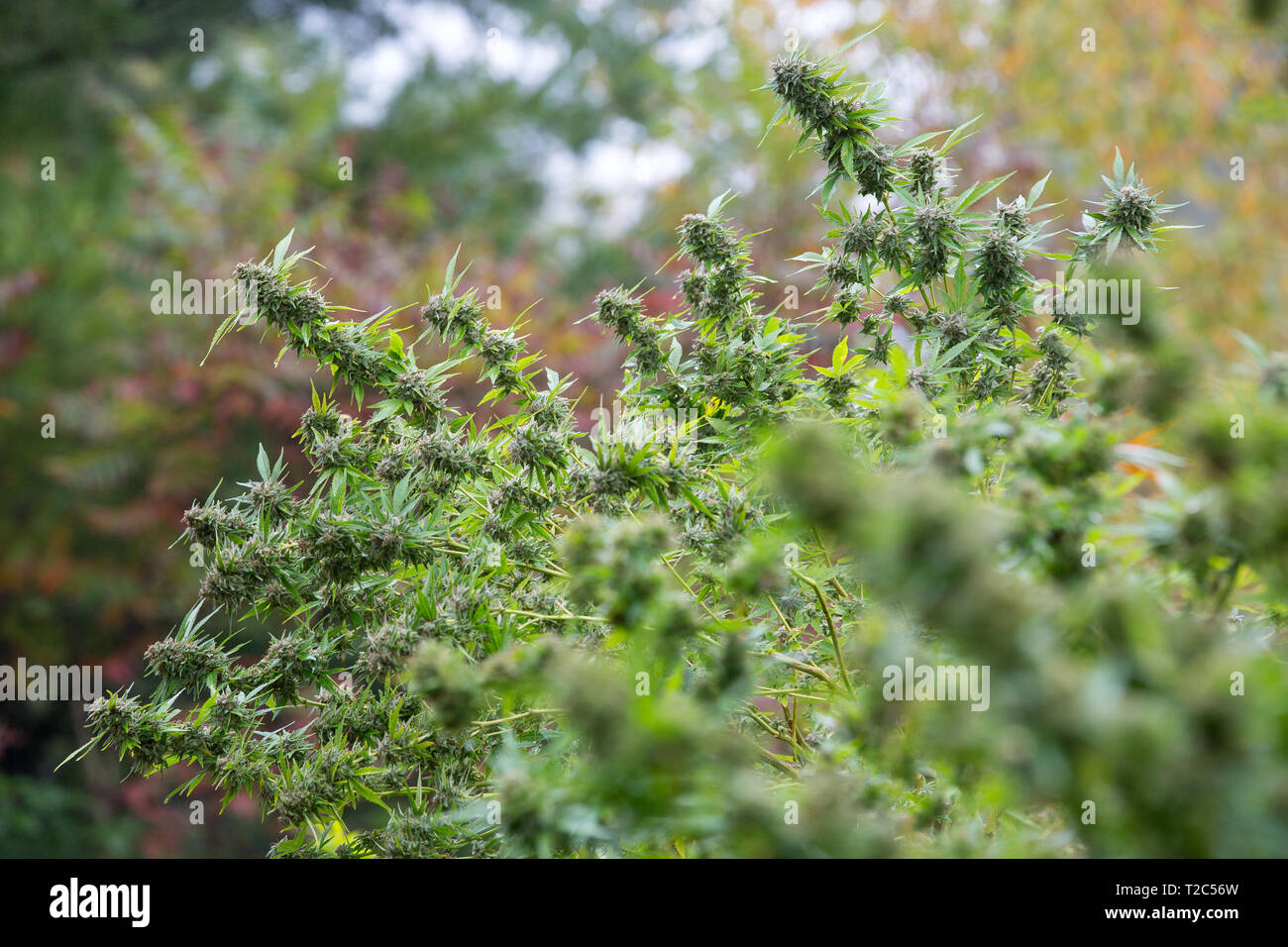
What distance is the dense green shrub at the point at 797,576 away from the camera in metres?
0.82

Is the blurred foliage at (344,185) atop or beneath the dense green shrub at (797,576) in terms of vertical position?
atop

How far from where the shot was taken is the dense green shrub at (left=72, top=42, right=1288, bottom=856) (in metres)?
0.82

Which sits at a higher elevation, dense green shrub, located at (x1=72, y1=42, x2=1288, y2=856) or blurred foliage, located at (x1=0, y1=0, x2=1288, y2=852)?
blurred foliage, located at (x1=0, y1=0, x2=1288, y2=852)

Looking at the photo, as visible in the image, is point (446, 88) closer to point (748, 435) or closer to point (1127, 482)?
point (748, 435)

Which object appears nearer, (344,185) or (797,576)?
(797,576)

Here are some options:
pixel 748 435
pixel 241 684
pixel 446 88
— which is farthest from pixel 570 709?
pixel 446 88

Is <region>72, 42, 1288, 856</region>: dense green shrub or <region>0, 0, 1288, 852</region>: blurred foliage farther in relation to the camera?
<region>0, 0, 1288, 852</region>: blurred foliage

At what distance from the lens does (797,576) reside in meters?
1.55

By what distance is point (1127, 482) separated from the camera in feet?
3.72

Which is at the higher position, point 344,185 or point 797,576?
point 344,185

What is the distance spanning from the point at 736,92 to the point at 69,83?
530 centimetres

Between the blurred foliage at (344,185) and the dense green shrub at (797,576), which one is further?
the blurred foliage at (344,185)
